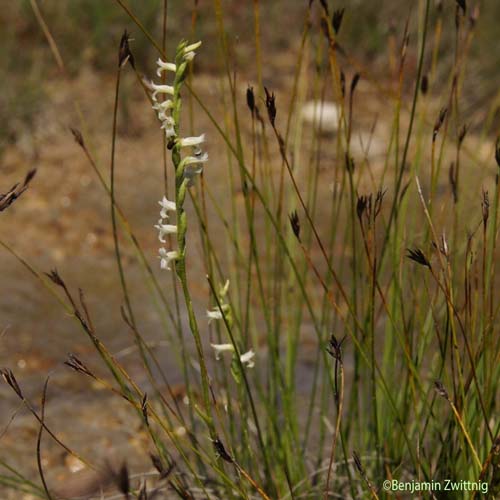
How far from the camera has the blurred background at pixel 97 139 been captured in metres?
2.68

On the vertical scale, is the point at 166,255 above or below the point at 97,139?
above

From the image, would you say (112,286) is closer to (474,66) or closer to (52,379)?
(52,379)

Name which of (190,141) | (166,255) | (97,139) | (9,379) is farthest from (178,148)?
(97,139)

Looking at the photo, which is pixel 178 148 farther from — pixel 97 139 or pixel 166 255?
pixel 97 139

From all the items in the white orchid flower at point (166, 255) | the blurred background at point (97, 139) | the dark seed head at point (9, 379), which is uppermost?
the white orchid flower at point (166, 255)

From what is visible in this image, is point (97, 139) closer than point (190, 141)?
No

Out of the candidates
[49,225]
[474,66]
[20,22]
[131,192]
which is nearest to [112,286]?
[49,225]

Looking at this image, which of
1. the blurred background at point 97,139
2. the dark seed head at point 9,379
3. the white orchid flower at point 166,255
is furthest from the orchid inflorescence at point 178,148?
the blurred background at point 97,139

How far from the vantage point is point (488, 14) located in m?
5.68

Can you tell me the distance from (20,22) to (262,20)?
1649mm

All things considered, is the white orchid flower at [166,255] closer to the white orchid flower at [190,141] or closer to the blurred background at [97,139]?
the white orchid flower at [190,141]

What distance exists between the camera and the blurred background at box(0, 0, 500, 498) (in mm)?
2682

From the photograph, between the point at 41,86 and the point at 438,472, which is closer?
the point at 438,472

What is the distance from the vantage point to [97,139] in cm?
475
